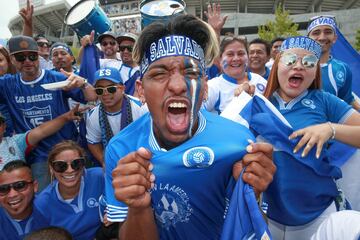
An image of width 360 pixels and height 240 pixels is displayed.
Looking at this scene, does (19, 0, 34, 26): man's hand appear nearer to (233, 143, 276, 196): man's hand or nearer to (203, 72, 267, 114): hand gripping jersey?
(203, 72, 267, 114): hand gripping jersey

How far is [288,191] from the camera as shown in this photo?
7.73ft

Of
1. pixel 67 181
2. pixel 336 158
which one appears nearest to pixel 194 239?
pixel 336 158

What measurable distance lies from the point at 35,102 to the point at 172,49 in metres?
2.88

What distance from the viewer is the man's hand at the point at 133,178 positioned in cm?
163

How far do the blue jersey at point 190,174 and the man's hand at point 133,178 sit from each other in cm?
18

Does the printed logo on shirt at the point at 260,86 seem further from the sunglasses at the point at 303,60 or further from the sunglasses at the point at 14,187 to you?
the sunglasses at the point at 14,187

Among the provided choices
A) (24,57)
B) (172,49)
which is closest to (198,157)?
(172,49)

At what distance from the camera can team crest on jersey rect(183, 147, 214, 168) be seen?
5.96 ft

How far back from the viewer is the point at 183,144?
1878 mm

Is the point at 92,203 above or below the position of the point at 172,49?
below

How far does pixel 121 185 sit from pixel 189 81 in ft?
2.25

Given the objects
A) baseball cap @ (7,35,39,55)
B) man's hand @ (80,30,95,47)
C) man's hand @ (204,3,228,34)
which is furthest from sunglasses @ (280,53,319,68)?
man's hand @ (80,30,95,47)

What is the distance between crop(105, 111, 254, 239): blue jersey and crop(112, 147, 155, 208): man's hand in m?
0.18

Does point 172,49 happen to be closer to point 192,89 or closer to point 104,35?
point 192,89
